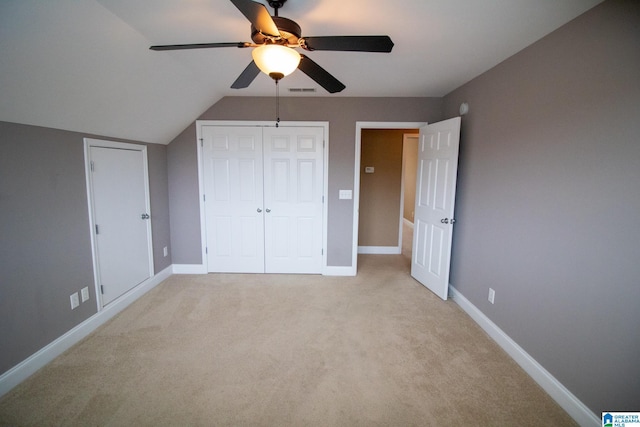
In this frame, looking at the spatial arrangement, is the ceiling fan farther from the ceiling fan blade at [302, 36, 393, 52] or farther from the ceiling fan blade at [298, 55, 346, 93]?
the ceiling fan blade at [298, 55, 346, 93]

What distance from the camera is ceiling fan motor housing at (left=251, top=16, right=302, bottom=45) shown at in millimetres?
1427

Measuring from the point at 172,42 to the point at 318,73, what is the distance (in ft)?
4.07

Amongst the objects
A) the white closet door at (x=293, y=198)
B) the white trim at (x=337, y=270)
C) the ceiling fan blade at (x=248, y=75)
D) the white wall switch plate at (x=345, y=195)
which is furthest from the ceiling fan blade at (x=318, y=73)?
the white trim at (x=337, y=270)

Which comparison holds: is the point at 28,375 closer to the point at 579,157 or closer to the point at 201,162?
the point at 201,162

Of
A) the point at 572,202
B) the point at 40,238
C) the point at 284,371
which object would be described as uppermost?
the point at 572,202

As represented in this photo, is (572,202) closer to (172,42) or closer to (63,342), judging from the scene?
(172,42)

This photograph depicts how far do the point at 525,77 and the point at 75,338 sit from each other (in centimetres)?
419

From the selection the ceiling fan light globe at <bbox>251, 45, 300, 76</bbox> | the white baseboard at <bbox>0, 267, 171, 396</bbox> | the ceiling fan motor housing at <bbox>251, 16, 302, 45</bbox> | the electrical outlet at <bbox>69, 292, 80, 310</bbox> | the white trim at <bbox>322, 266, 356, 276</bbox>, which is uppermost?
the ceiling fan motor housing at <bbox>251, 16, 302, 45</bbox>

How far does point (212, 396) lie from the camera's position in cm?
179

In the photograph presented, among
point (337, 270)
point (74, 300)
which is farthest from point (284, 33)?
point (337, 270)

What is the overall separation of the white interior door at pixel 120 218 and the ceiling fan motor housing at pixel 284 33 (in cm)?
204

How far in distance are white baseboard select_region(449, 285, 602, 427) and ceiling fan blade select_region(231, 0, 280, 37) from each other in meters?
2.68

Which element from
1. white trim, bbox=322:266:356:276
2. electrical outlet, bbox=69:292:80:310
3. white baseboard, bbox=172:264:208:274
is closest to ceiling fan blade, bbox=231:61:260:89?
electrical outlet, bbox=69:292:80:310

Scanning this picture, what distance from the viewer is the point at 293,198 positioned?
3736mm
